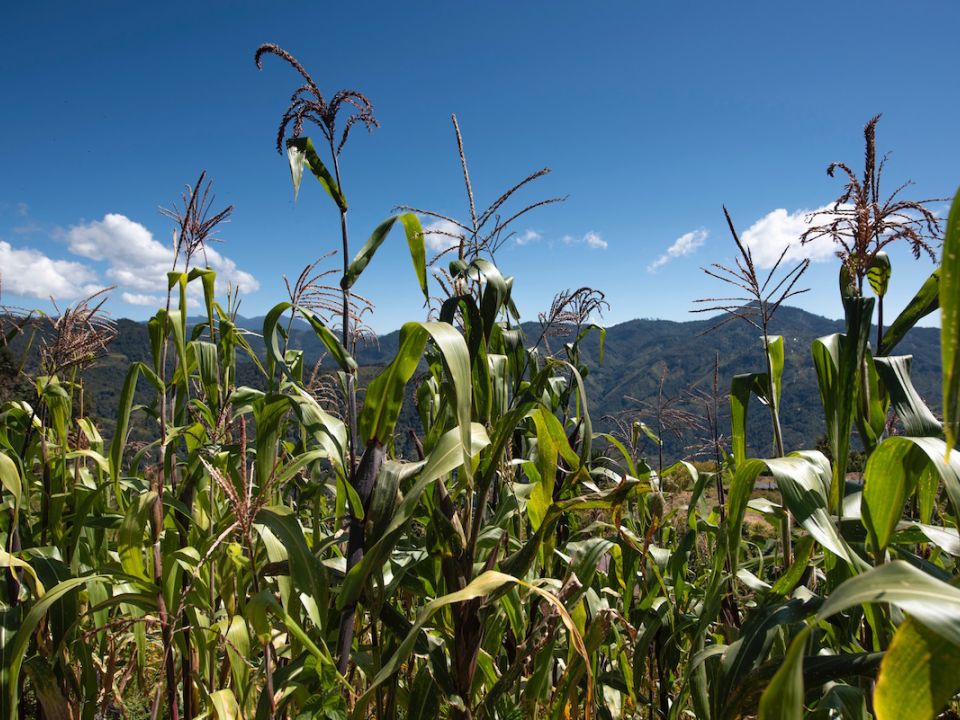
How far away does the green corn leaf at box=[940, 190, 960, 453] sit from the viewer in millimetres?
417

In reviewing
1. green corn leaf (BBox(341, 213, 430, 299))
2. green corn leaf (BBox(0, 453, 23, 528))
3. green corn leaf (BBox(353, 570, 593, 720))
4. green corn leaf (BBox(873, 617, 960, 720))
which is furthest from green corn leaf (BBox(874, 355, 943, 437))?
green corn leaf (BBox(0, 453, 23, 528))

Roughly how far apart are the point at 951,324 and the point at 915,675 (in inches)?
16.6

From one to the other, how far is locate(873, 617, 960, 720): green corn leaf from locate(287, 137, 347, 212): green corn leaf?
139 centimetres

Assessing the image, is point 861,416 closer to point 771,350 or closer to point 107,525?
point 771,350

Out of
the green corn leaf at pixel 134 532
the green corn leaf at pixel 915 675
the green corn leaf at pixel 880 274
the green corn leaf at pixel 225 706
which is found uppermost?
the green corn leaf at pixel 880 274

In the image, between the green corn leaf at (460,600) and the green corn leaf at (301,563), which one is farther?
the green corn leaf at (301,563)

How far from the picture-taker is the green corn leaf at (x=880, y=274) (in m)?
1.22

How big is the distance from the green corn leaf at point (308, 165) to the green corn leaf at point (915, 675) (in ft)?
4.55

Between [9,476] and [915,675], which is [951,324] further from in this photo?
[9,476]

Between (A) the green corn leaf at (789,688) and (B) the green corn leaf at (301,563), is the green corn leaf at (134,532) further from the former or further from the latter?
(A) the green corn leaf at (789,688)

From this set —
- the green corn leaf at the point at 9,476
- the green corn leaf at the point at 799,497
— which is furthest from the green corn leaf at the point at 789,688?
the green corn leaf at the point at 9,476

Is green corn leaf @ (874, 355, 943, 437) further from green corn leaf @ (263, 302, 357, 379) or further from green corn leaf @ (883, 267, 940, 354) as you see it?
green corn leaf @ (263, 302, 357, 379)

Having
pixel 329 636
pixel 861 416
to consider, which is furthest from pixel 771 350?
pixel 329 636

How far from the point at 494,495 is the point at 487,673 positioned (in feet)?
1.86
